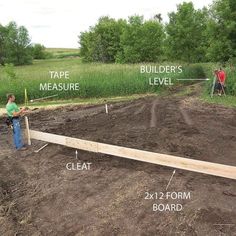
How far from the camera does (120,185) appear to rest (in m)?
8.22

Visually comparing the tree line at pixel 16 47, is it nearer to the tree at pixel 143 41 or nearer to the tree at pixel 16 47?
the tree at pixel 16 47

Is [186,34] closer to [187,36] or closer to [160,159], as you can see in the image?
[187,36]

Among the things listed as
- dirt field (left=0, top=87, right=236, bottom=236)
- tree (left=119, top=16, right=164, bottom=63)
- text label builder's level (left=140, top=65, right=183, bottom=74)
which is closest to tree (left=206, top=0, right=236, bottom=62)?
text label builder's level (left=140, top=65, right=183, bottom=74)

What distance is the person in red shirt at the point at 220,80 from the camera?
1816 centimetres

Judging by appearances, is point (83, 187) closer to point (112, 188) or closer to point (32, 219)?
point (112, 188)

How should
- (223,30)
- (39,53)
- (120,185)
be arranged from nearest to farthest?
(120,185) < (223,30) < (39,53)

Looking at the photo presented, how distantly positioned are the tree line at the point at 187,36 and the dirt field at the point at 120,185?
9710mm

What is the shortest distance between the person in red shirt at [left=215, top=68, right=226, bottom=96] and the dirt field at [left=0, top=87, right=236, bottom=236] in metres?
4.63

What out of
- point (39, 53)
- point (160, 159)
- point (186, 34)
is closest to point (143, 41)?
point (186, 34)

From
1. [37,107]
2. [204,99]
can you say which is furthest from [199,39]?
[37,107]

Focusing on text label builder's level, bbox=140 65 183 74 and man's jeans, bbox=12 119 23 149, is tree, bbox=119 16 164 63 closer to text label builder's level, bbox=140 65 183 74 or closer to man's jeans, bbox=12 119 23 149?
text label builder's level, bbox=140 65 183 74

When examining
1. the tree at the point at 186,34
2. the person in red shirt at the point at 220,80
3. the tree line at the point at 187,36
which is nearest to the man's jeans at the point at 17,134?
the person in red shirt at the point at 220,80

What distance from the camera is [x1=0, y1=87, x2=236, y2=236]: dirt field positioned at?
266 inches

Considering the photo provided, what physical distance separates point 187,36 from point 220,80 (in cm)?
1411
